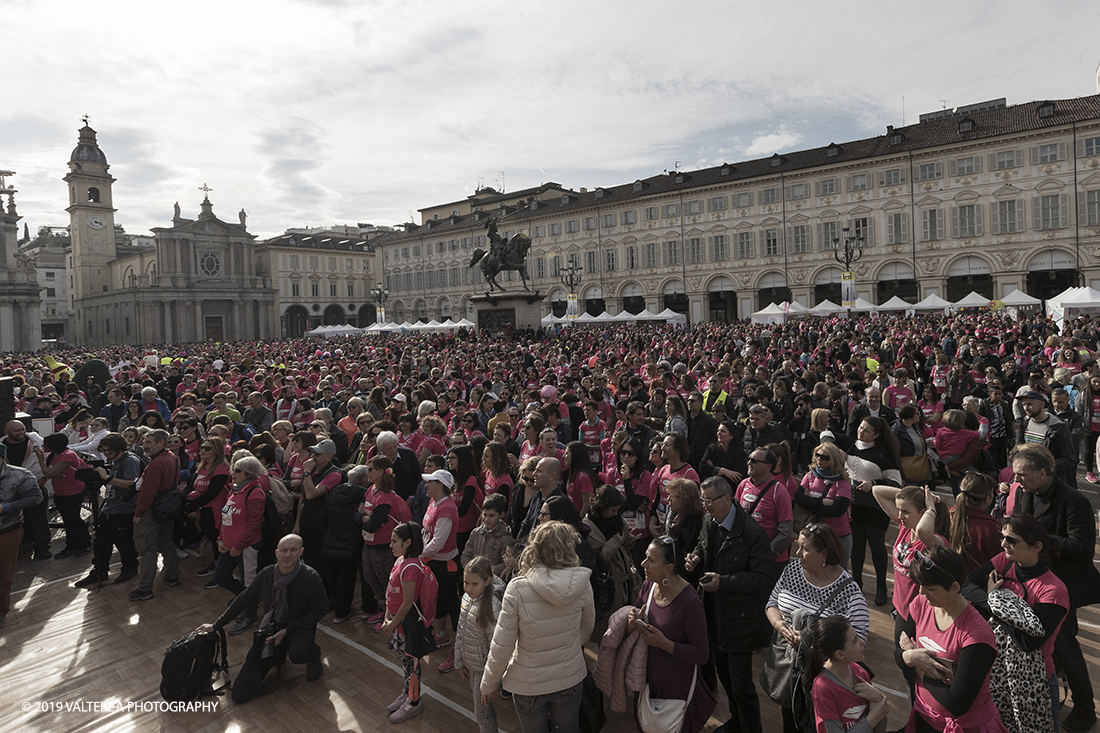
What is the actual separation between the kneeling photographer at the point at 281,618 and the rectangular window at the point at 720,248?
48119 millimetres

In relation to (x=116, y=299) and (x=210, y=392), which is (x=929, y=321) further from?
(x=116, y=299)

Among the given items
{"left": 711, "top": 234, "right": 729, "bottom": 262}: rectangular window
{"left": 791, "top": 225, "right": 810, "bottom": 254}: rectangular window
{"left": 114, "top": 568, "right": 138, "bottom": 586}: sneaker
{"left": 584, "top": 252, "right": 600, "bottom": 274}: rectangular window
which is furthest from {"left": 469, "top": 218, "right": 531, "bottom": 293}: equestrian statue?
{"left": 114, "top": 568, "right": 138, "bottom": 586}: sneaker

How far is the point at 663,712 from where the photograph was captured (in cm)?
369

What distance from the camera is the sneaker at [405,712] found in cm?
474

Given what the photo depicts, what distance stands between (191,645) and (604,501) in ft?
11.3

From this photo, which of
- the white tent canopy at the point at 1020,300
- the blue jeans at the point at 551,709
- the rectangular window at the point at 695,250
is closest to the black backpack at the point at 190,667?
the blue jeans at the point at 551,709

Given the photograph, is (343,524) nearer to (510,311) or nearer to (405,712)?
(405,712)

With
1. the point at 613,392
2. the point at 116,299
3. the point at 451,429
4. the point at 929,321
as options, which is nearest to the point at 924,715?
the point at 451,429

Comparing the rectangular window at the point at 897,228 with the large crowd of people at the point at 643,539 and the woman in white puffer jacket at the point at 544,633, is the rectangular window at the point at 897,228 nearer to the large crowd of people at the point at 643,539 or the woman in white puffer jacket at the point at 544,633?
the large crowd of people at the point at 643,539

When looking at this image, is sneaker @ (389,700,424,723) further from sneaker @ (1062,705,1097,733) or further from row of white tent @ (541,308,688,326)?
row of white tent @ (541,308,688,326)

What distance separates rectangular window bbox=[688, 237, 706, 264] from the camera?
5072 centimetres

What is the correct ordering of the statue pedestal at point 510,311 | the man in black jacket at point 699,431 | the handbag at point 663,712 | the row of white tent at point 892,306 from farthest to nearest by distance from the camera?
the statue pedestal at point 510,311 < the row of white tent at point 892,306 < the man in black jacket at point 699,431 < the handbag at point 663,712

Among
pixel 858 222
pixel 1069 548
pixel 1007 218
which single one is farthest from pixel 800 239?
pixel 1069 548

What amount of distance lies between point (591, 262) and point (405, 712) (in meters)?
53.5
